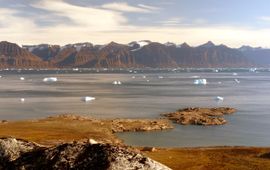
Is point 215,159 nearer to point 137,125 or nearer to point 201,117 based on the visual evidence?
point 137,125

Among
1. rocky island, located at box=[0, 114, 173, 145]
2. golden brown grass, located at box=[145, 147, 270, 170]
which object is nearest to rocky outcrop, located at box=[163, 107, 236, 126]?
rocky island, located at box=[0, 114, 173, 145]

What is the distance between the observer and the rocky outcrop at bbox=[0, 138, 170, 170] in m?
9.70

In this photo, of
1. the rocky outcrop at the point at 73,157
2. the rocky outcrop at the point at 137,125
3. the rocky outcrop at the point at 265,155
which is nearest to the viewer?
the rocky outcrop at the point at 73,157

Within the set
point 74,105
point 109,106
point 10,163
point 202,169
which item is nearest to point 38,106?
point 74,105

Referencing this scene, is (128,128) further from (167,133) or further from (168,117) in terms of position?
(168,117)

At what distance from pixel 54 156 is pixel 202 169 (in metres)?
19.8

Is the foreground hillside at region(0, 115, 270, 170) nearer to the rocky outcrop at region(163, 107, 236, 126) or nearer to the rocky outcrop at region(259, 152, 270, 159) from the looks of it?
the rocky outcrop at region(259, 152, 270, 159)

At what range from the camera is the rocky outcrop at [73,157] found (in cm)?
970

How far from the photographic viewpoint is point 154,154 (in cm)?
3459

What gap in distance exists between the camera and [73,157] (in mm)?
10117

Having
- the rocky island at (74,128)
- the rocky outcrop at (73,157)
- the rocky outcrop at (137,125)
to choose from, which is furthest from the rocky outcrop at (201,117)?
the rocky outcrop at (73,157)

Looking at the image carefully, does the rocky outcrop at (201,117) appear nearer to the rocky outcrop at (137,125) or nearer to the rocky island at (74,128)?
the rocky island at (74,128)

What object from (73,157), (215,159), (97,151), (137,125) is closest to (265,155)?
(215,159)

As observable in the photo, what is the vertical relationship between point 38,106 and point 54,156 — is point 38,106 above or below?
below
